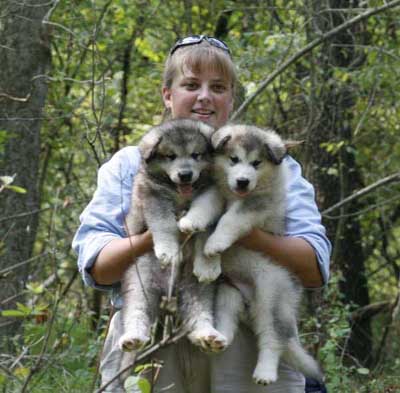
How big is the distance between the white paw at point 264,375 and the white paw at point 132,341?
0.48 m

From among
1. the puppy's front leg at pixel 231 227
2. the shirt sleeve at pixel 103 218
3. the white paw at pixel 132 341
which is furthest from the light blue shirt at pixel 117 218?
the white paw at pixel 132 341

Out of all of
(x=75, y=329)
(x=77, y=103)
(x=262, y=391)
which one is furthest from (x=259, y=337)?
(x=77, y=103)

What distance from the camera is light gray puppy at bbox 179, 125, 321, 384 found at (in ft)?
11.8

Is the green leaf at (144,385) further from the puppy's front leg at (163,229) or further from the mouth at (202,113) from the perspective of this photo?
the mouth at (202,113)

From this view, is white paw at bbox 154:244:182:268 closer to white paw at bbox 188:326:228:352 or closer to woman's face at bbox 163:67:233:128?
white paw at bbox 188:326:228:352

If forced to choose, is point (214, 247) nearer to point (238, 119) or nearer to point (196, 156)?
point (196, 156)

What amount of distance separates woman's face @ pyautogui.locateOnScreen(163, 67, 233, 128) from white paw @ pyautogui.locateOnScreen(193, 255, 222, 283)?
0.81m

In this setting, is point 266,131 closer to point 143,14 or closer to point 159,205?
point 159,205

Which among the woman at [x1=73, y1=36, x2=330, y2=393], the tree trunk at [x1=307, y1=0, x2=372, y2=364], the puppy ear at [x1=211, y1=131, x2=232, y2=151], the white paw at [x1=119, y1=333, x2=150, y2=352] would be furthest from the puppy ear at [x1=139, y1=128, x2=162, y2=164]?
the tree trunk at [x1=307, y1=0, x2=372, y2=364]

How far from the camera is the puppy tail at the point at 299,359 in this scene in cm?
374

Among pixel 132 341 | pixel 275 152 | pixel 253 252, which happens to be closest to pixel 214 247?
pixel 253 252

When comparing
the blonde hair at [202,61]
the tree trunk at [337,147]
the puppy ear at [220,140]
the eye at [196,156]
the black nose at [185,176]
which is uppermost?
the blonde hair at [202,61]

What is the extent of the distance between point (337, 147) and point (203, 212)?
357 centimetres

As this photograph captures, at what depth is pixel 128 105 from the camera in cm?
990
